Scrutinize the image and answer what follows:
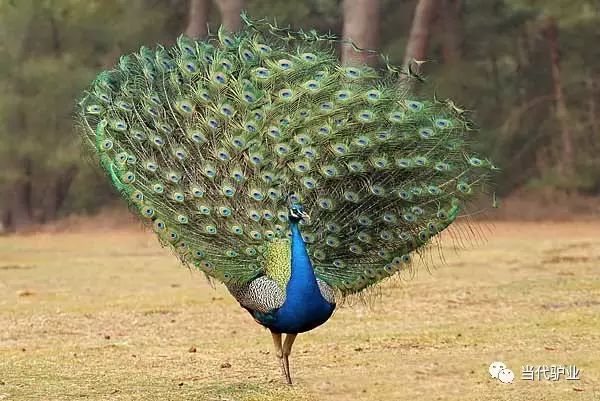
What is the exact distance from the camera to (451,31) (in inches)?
1015

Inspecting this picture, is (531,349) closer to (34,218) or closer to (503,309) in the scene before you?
(503,309)

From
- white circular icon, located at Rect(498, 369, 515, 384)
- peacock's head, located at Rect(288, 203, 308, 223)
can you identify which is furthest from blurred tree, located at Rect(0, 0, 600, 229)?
peacock's head, located at Rect(288, 203, 308, 223)

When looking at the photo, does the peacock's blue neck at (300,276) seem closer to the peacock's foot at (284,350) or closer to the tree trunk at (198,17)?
the peacock's foot at (284,350)

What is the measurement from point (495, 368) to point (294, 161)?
74.2 inches

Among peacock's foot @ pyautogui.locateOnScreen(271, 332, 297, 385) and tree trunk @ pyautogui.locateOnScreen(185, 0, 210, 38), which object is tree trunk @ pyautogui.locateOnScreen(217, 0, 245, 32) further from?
peacock's foot @ pyautogui.locateOnScreen(271, 332, 297, 385)

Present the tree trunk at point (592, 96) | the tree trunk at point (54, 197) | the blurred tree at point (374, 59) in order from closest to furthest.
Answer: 1. the blurred tree at point (374, 59)
2. the tree trunk at point (592, 96)
3. the tree trunk at point (54, 197)

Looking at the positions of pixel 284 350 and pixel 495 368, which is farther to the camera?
pixel 495 368

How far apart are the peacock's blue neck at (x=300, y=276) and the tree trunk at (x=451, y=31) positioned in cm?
1920

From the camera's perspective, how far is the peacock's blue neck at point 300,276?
6.22 m

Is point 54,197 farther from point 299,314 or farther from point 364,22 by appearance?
point 299,314

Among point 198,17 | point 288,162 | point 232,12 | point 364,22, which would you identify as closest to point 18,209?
point 198,17

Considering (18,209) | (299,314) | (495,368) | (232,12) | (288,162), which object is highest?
(232,12)

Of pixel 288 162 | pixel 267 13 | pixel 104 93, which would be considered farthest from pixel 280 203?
pixel 267 13

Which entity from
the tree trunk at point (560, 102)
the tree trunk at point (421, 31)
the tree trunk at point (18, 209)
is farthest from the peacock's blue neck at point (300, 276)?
the tree trunk at point (18, 209)
